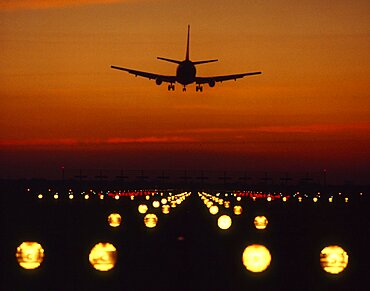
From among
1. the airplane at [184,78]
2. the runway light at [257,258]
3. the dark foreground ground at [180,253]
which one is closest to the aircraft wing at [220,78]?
the airplane at [184,78]

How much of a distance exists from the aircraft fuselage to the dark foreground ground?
1636 centimetres

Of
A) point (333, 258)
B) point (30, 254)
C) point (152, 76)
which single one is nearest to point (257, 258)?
point (333, 258)

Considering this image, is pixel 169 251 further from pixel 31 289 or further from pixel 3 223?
pixel 3 223

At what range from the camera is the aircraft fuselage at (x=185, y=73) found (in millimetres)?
101062

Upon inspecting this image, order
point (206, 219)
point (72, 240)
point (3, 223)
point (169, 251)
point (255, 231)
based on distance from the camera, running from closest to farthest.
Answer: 1. point (169, 251)
2. point (72, 240)
3. point (255, 231)
4. point (3, 223)
5. point (206, 219)

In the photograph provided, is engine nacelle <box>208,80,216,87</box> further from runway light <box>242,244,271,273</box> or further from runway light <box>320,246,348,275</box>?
runway light <box>320,246,348,275</box>

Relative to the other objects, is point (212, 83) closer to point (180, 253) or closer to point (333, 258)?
point (180, 253)

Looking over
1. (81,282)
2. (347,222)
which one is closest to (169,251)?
(81,282)

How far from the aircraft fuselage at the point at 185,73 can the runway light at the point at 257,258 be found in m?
67.1

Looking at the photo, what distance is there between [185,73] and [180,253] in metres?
51.2

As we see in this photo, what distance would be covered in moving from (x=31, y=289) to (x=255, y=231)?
4387cm

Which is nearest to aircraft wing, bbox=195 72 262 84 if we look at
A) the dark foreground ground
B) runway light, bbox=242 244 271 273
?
the dark foreground ground

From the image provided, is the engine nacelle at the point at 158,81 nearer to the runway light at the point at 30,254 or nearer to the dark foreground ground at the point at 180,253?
the dark foreground ground at the point at 180,253

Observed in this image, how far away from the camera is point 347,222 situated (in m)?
97.5
